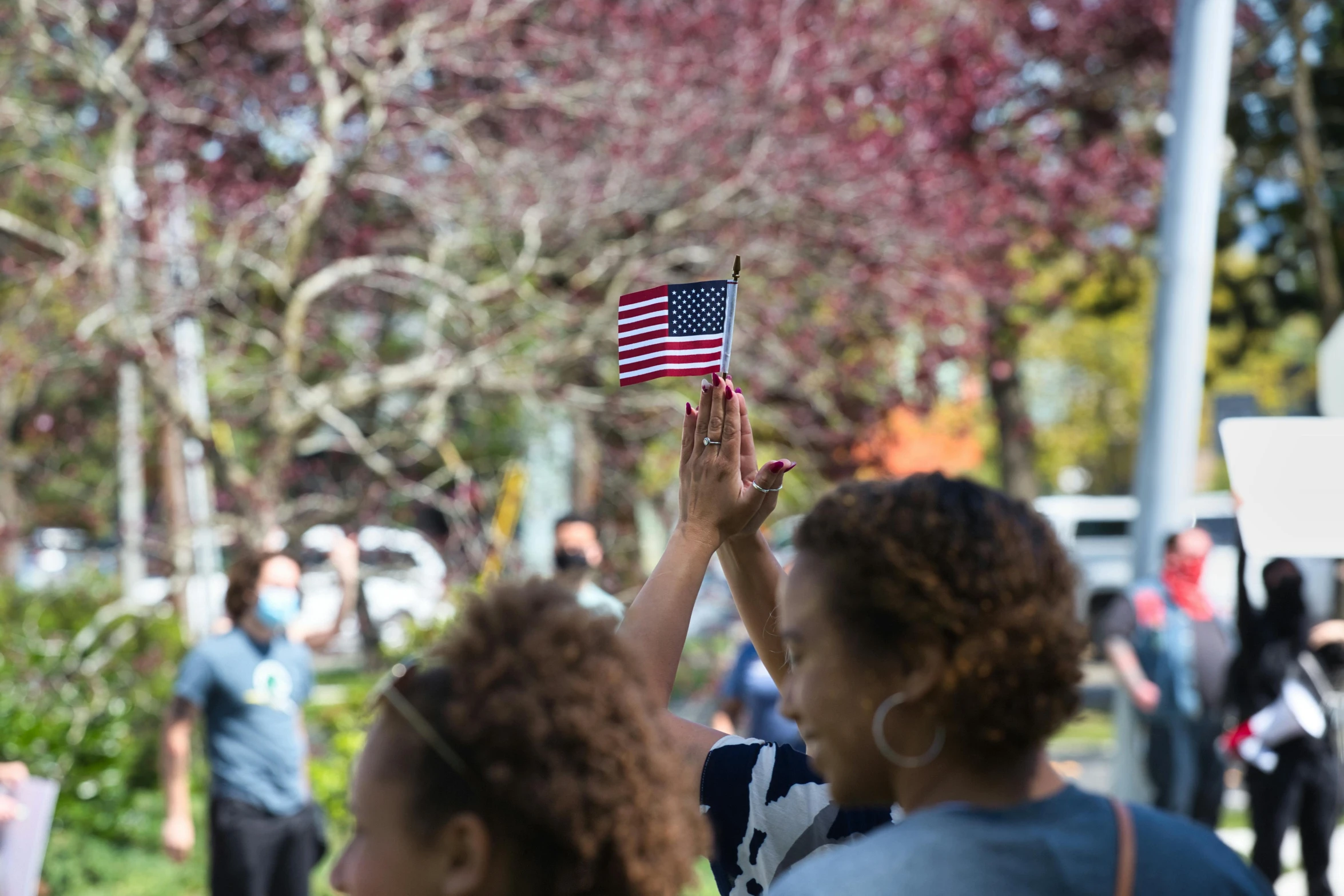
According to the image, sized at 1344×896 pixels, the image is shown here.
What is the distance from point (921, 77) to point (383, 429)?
14.0ft

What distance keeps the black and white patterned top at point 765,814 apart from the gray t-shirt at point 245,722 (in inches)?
139

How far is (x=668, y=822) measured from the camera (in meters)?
1.60

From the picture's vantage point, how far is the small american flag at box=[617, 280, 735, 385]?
8.79 feet

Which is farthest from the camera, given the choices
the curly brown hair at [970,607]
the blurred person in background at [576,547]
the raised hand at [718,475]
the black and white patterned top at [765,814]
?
the blurred person in background at [576,547]

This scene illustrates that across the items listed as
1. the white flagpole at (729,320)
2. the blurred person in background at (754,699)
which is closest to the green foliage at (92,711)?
the blurred person in background at (754,699)

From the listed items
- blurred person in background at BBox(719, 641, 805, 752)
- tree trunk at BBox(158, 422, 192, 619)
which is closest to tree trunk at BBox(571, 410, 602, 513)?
tree trunk at BBox(158, 422, 192, 619)

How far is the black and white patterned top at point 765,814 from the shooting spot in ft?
7.07

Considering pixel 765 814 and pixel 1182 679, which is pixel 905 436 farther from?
pixel 765 814

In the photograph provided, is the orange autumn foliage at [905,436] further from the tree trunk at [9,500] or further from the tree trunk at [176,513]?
the tree trunk at [9,500]

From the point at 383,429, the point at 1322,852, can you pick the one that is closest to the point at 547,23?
the point at 383,429

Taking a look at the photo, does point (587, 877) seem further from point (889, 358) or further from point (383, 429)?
point (889, 358)

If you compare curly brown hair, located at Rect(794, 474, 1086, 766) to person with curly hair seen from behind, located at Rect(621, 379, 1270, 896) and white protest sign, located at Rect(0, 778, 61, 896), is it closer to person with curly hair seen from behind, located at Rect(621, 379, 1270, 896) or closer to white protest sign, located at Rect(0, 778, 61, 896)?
person with curly hair seen from behind, located at Rect(621, 379, 1270, 896)

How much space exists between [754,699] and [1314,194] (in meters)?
11.8

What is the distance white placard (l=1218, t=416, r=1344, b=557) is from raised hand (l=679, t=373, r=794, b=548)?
52.3 inches
